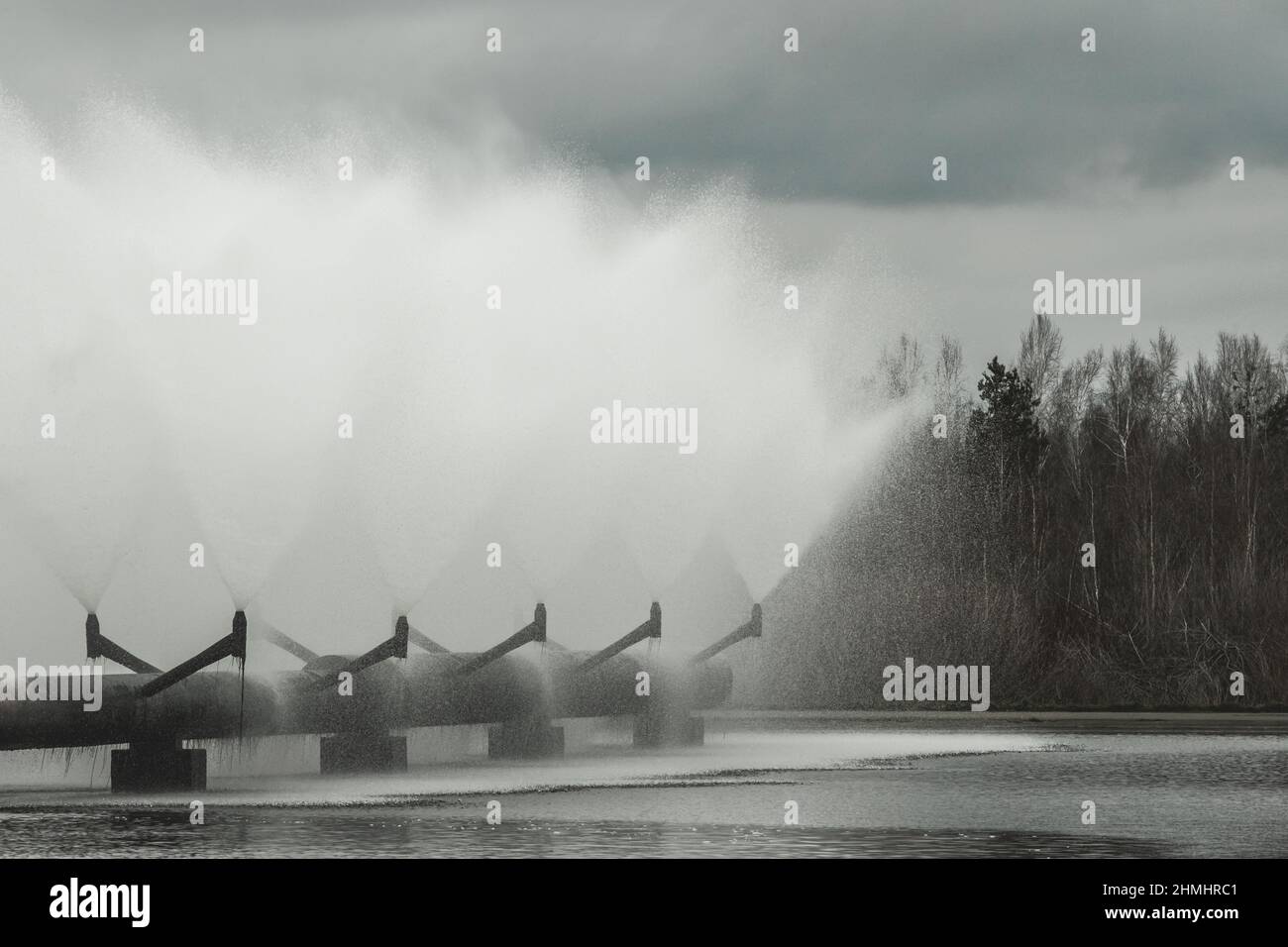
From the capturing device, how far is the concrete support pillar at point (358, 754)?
38.4 m

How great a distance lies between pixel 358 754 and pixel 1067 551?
69493 millimetres

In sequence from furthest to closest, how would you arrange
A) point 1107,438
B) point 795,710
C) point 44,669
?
point 1107,438, point 795,710, point 44,669

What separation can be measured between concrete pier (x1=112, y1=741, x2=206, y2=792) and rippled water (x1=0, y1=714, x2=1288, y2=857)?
1.66ft

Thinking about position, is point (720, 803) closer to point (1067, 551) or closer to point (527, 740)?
point (527, 740)

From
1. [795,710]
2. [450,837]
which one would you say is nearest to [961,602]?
[795,710]

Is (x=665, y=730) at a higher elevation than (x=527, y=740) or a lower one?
lower

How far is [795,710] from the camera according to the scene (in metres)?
69.0

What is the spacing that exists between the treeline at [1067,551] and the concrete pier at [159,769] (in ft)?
127

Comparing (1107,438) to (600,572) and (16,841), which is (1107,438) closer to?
(600,572)

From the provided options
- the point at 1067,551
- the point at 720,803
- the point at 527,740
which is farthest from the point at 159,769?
the point at 1067,551

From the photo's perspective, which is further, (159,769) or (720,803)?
(159,769)

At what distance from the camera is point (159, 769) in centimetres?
3419
